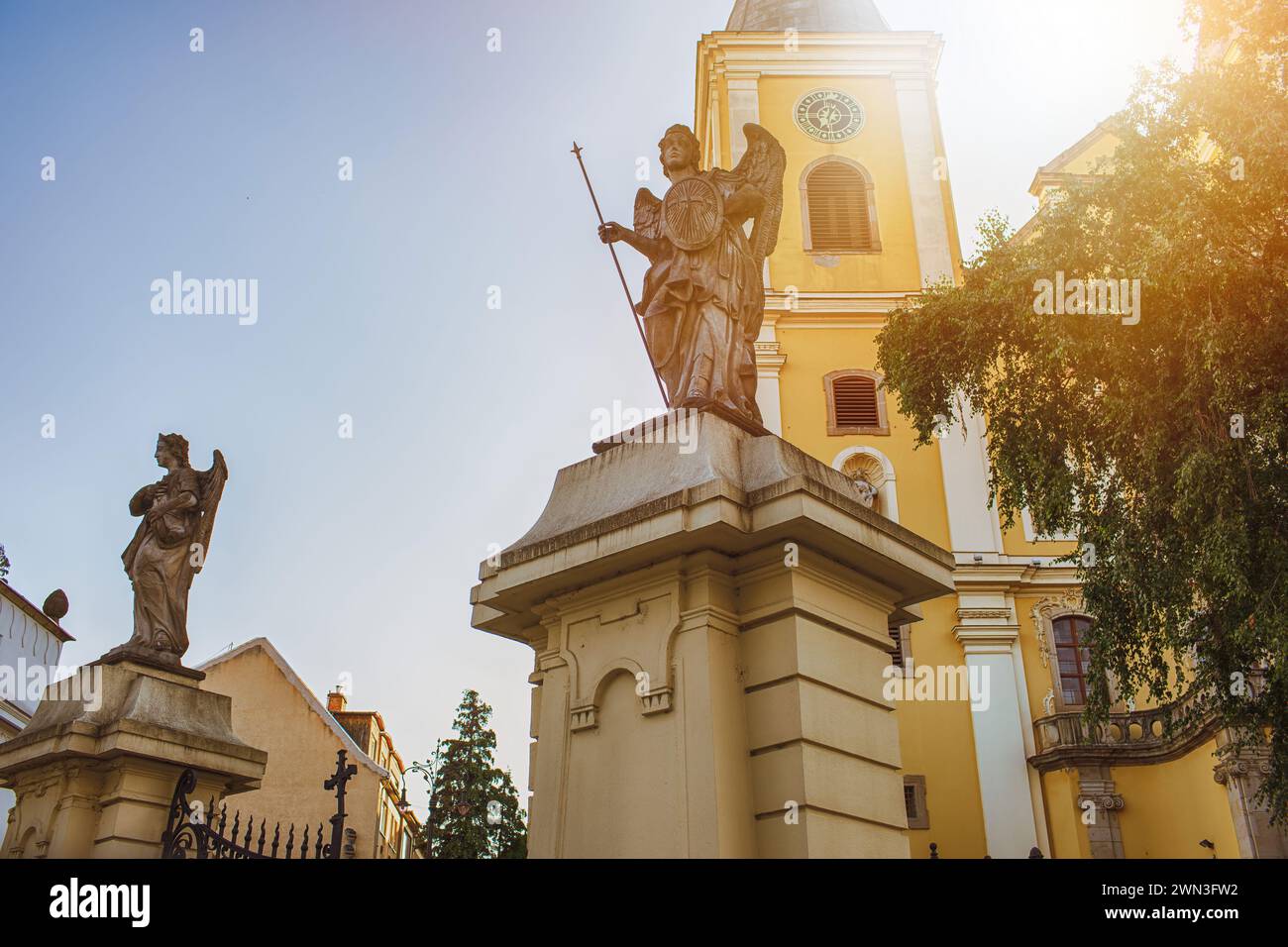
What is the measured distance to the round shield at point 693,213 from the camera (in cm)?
706

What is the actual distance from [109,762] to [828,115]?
2916cm

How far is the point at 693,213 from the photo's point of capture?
23.3 feet

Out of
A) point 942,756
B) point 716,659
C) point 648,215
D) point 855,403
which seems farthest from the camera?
point 855,403

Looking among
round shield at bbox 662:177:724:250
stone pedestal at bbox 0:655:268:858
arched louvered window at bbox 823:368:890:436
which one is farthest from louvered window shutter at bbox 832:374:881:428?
round shield at bbox 662:177:724:250

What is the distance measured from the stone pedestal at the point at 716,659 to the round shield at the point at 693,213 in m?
1.43

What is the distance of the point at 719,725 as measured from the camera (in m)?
5.28

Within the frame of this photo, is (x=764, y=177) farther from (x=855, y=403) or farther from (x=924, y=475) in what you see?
(x=855, y=403)

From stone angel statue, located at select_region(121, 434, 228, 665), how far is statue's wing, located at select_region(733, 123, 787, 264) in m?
5.20

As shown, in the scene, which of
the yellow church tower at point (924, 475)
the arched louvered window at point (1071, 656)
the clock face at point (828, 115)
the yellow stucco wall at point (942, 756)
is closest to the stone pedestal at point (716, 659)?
the yellow church tower at point (924, 475)

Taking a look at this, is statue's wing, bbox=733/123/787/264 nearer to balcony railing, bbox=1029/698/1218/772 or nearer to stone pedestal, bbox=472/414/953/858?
stone pedestal, bbox=472/414/953/858

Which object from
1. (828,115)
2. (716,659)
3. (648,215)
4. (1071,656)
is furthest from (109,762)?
(828,115)
